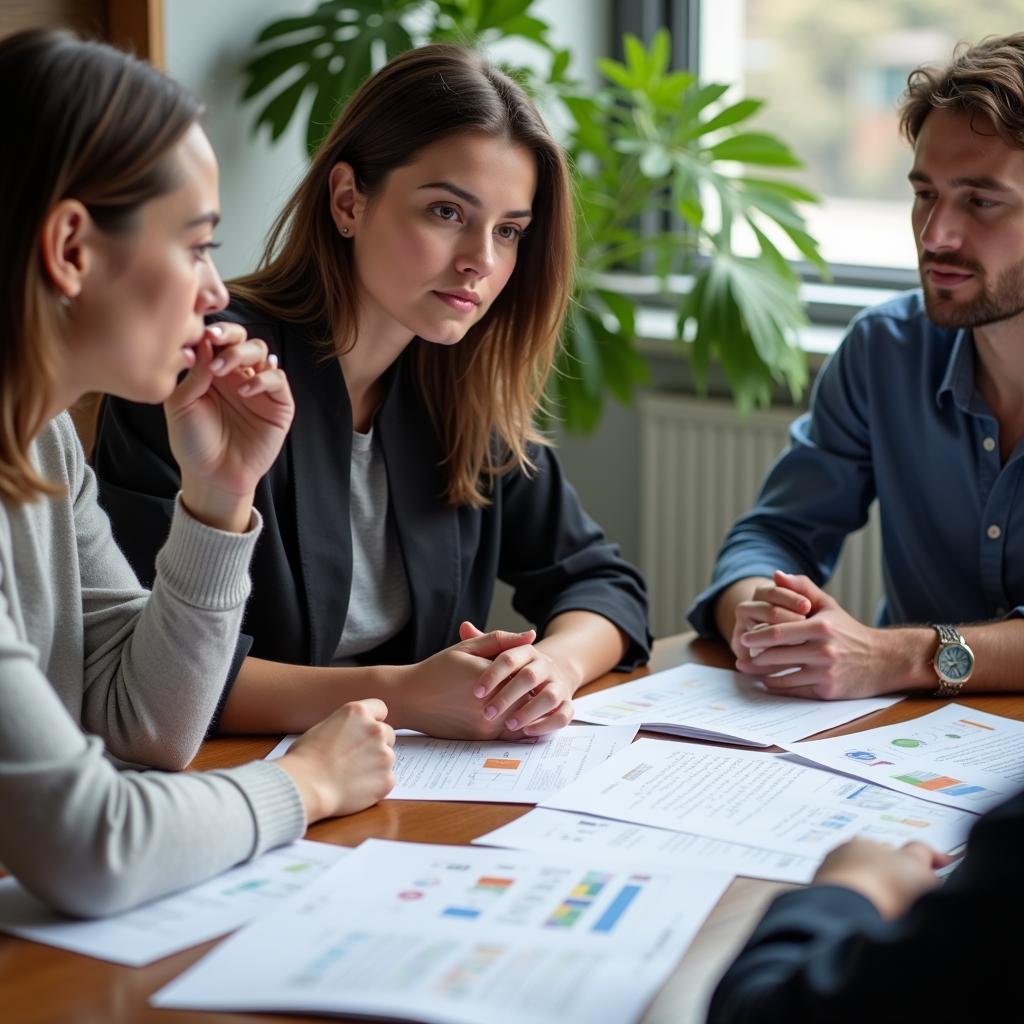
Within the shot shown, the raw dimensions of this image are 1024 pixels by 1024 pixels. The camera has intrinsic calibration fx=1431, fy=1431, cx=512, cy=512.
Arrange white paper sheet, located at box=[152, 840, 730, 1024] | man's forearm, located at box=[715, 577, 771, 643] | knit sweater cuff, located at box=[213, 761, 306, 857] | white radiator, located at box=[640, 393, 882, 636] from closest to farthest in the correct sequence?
1. white paper sheet, located at box=[152, 840, 730, 1024]
2. knit sweater cuff, located at box=[213, 761, 306, 857]
3. man's forearm, located at box=[715, 577, 771, 643]
4. white radiator, located at box=[640, 393, 882, 636]

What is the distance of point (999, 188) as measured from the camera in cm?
192

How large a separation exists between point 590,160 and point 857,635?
221 centimetres

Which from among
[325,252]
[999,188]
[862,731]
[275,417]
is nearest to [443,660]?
[275,417]

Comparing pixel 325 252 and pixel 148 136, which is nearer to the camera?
pixel 148 136

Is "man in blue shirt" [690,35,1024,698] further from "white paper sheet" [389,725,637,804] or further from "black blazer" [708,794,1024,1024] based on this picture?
"black blazer" [708,794,1024,1024]

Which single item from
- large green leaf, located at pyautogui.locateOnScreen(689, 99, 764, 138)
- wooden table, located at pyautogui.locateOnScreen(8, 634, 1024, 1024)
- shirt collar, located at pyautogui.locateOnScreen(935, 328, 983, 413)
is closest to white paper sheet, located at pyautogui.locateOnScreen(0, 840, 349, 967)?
wooden table, located at pyautogui.locateOnScreen(8, 634, 1024, 1024)

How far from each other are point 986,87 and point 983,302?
0.29 meters

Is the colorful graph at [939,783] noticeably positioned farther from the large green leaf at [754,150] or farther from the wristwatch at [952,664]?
the large green leaf at [754,150]

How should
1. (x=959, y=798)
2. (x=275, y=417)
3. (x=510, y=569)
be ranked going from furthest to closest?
(x=510, y=569)
(x=275, y=417)
(x=959, y=798)

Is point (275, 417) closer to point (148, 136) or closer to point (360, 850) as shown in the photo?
point (148, 136)

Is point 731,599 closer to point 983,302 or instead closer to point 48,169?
point 983,302

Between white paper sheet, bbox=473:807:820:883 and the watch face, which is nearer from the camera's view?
white paper sheet, bbox=473:807:820:883

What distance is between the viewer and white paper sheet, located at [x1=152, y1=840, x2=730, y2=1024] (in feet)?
3.04

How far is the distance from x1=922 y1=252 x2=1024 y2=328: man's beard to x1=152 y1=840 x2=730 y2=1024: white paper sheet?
109 cm
